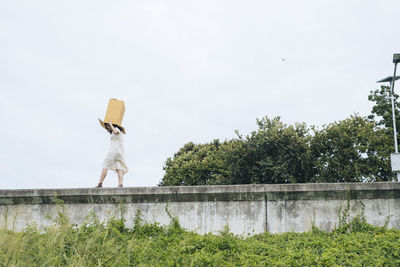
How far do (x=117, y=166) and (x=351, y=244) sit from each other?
4.96m

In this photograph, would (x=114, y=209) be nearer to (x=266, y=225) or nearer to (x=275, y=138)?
(x=266, y=225)

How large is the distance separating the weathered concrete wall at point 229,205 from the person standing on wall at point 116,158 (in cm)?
103

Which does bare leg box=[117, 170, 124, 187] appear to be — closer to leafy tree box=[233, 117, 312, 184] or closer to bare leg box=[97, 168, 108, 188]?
bare leg box=[97, 168, 108, 188]

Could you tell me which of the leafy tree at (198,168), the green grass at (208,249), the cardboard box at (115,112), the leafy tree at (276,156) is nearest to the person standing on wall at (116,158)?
the cardboard box at (115,112)

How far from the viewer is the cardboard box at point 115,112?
844 centimetres

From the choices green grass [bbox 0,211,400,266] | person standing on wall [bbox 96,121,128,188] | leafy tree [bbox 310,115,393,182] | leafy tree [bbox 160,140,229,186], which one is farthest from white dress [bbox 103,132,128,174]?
leafy tree [bbox 160,140,229,186]

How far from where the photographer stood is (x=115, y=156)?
8.16 meters

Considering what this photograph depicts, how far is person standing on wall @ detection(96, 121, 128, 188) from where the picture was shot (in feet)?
26.6

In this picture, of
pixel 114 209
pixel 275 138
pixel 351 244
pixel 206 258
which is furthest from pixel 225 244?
pixel 275 138

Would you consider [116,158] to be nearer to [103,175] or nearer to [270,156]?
[103,175]

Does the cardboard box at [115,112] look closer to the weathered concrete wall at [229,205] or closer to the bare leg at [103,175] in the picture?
the bare leg at [103,175]

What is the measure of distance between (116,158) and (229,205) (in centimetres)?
289

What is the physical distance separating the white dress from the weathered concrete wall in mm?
1145

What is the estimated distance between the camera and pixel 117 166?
8141 mm
